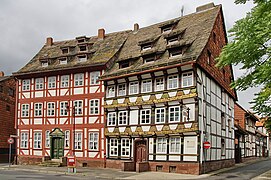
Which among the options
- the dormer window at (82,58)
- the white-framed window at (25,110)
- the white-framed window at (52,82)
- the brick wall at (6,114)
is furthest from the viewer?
the brick wall at (6,114)

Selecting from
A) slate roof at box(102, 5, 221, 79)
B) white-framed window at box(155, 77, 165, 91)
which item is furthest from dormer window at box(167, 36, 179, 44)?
white-framed window at box(155, 77, 165, 91)

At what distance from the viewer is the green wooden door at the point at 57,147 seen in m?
36.2

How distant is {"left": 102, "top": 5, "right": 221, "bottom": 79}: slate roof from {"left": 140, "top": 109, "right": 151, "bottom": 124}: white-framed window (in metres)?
3.40

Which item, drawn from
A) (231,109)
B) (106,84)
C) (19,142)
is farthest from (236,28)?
(19,142)

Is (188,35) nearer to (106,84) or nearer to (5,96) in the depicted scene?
(106,84)

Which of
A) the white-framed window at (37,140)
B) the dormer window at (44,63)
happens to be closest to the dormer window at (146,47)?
the dormer window at (44,63)

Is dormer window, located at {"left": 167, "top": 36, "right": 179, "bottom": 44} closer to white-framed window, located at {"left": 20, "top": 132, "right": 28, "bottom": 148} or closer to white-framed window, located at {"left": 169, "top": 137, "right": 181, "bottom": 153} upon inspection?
white-framed window, located at {"left": 169, "top": 137, "right": 181, "bottom": 153}

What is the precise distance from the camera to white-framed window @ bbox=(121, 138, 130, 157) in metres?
31.5

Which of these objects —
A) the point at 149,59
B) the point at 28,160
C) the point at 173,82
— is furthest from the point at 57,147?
the point at 173,82

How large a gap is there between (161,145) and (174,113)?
9.24ft

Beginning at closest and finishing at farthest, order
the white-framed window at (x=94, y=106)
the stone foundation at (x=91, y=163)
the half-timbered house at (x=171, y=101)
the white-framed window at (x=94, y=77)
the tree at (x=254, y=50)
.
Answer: the tree at (x=254, y=50)
the half-timbered house at (x=171, y=101)
the stone foundation at (x=91, y=163)
the white-framed window at (x=94, y=106)
the white-framed window at (x=94, y=77)

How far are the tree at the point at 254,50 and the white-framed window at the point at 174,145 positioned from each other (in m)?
10.3

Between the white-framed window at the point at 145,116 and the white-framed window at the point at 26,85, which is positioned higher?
the white-framed window at the point at 26,85

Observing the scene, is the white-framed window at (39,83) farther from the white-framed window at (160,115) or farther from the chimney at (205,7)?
the chimney at (205,7)
